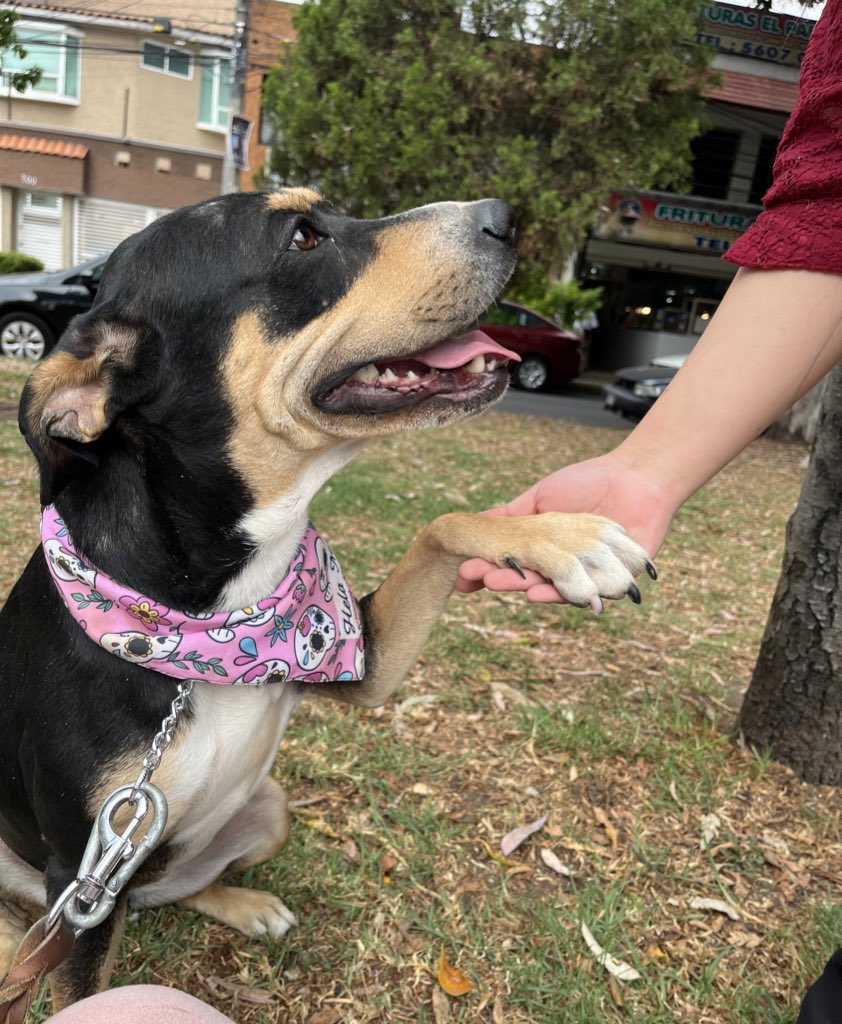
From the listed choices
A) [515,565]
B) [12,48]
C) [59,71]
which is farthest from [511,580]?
[59,71]

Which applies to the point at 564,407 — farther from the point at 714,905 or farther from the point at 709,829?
the point at 714,905

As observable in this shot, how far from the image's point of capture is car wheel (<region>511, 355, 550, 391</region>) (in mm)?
19680

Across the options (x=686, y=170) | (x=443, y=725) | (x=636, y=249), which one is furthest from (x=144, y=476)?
(x=636, y=249)

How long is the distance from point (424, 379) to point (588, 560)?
2.29ft

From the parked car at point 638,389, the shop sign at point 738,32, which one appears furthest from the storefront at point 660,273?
the parked car at point 638,389

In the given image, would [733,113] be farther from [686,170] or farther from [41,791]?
[41,791]

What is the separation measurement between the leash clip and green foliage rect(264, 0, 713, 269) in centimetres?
1087

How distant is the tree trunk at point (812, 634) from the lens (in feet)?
9.77

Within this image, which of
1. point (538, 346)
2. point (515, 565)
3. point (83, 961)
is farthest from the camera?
point (538, 346)

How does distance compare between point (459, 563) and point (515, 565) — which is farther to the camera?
point (459, 563)

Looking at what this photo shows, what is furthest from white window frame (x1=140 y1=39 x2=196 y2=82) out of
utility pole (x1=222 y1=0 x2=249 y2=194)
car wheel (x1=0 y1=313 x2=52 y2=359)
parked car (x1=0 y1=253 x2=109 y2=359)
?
car wheel (x1=0 y1=313 x2=52 y2=359)

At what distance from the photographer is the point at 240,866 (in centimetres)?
257

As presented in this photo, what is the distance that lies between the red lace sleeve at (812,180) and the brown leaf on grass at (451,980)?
198 cm

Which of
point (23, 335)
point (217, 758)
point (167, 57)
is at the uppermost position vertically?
point (167, 57)
